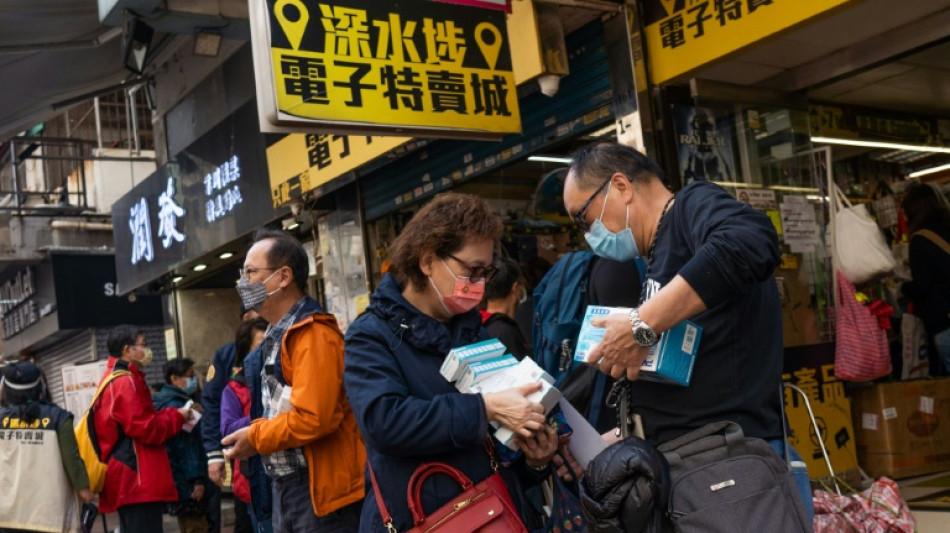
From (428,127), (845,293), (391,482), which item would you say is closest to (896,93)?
(845,293)

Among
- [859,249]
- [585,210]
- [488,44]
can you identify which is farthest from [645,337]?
[859,249]

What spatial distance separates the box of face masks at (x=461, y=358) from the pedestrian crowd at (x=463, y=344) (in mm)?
66

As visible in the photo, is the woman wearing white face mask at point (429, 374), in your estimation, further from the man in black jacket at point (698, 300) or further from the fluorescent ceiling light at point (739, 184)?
the fluorescent ceiling light at point (739, 184)

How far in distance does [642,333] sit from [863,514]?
2.47 m

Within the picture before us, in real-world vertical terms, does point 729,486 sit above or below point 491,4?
below

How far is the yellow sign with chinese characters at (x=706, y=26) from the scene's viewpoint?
510 centimetres

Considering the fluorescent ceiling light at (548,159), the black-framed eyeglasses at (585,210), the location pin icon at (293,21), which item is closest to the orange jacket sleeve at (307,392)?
the black-framed eyeglasses at (585,210)

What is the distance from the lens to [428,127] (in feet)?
16.7

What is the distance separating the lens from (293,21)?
4.78 metres

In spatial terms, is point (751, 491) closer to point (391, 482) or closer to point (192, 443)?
point (391, 482)

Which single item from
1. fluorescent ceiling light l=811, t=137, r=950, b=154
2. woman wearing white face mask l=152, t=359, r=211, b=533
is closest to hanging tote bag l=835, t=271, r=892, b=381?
fluorescent ceiling light l=811, t=137, r=950, b=154

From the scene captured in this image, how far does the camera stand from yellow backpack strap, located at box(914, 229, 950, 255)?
7031 mm

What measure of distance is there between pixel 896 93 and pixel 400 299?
21.6 ft

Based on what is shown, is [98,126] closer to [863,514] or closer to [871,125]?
[871,125]
